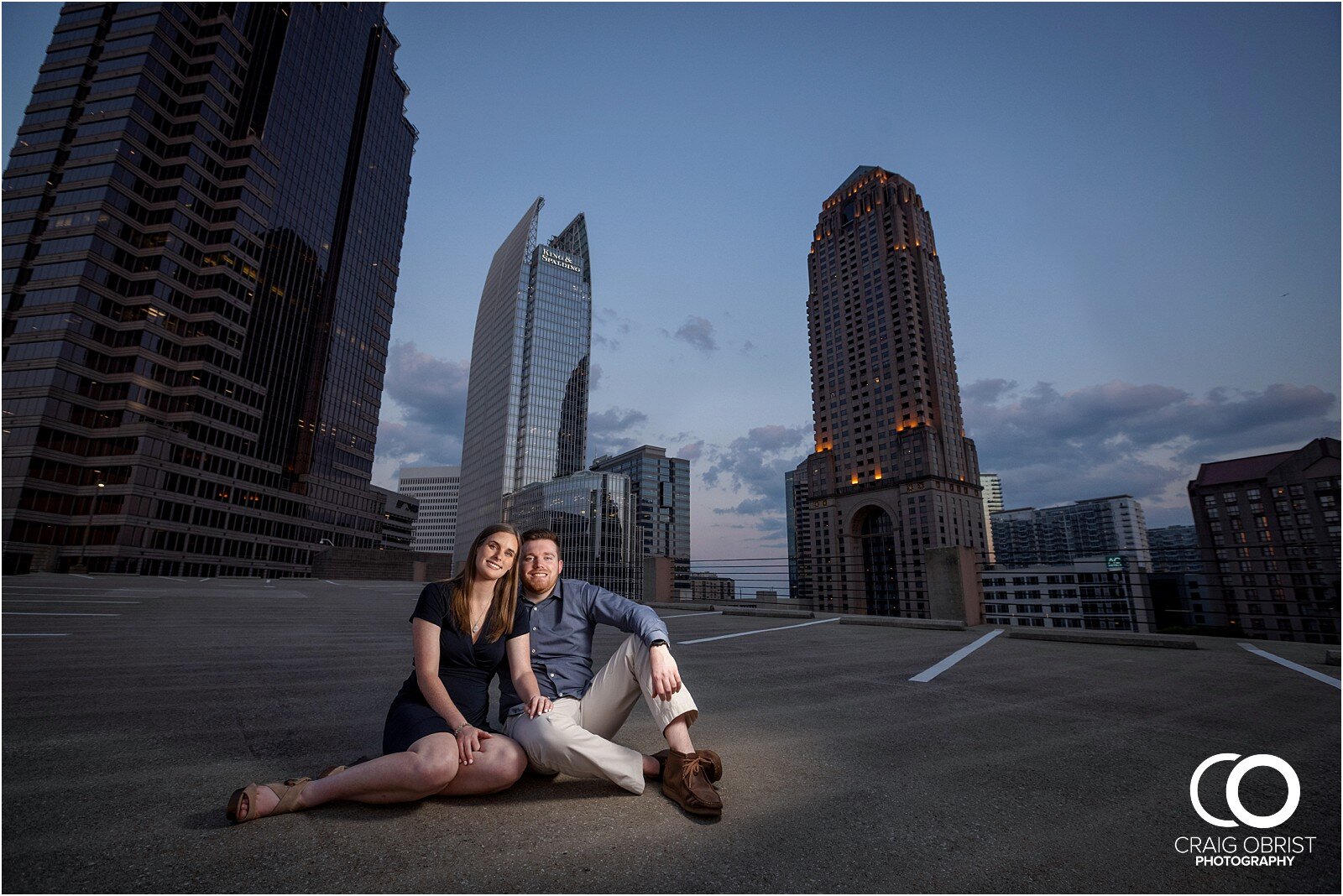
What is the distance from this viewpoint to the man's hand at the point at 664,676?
2287mm

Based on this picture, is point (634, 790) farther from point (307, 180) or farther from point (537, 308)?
point (537, 308)

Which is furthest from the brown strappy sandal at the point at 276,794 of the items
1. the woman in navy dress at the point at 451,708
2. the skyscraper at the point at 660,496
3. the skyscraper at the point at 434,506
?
the skyscraper at the point at 434,506

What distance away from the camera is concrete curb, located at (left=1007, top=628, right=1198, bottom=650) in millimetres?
6324

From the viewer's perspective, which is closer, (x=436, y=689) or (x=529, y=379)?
(x=436, y=689)

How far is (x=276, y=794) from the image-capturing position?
1806 mm

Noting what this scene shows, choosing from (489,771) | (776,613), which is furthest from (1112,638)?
(489,771)

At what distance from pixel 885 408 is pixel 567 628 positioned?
10714cm

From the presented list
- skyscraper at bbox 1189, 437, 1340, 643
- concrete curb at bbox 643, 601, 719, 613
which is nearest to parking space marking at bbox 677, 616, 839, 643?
concrete curb at bbox 643, 601, 719, 613

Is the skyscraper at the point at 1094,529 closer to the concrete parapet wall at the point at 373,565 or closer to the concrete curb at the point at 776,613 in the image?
the concrete parapet wall at the point at 373,565

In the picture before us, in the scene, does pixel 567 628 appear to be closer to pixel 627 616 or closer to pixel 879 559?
pixel 627 616

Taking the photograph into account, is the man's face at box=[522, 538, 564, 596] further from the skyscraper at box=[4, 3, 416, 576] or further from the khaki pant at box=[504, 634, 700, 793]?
the skyscraper at box=[4, 3, 416, 576]

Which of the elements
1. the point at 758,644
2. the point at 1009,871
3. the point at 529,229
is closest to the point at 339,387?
the point at 529,229

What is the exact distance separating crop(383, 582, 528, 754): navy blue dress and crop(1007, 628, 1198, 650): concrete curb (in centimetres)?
745

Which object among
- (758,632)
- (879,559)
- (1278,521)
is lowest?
(758,632)
